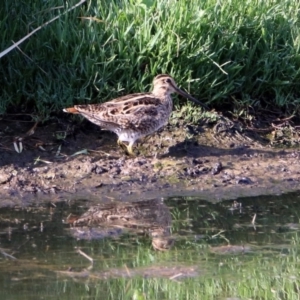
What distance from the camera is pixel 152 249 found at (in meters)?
5.64

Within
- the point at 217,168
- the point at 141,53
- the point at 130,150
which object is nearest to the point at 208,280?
the point at 217,168

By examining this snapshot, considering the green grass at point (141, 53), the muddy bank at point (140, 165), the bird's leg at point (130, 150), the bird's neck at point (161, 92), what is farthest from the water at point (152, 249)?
the green grass at point (141, 53)

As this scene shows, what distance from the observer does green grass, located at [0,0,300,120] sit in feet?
25.4

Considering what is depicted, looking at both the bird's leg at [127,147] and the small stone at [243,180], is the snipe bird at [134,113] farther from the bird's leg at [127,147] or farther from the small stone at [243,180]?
the small stone at [243,180]

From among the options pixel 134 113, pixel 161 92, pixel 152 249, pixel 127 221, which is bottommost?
pixel 152 249

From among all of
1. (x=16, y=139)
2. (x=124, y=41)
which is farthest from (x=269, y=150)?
(x=16, y=139)

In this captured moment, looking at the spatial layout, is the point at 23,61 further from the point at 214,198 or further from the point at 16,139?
the point at 214,198

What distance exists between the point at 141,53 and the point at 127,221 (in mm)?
2032

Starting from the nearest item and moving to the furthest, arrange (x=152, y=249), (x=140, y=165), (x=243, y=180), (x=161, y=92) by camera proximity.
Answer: (x=152, y=249), (x=243, y=180), (x=140, y=165), (x=161, y=92)

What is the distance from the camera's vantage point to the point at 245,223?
6230 millimetres

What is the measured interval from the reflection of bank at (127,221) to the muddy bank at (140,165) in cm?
25

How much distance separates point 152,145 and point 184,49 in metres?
0.87

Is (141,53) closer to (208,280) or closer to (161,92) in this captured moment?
(161,92)

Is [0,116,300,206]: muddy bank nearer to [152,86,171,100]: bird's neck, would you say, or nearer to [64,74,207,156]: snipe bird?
[64,74,207,156]: snipe bird
